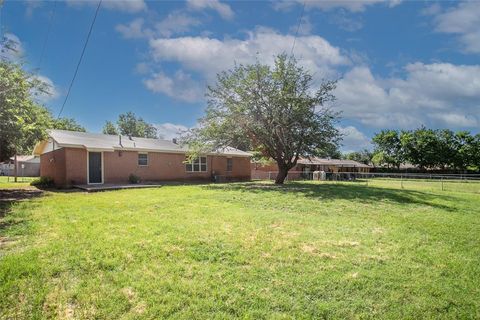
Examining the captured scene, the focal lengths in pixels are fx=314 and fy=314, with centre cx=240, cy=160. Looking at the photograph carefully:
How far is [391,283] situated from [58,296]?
414cm

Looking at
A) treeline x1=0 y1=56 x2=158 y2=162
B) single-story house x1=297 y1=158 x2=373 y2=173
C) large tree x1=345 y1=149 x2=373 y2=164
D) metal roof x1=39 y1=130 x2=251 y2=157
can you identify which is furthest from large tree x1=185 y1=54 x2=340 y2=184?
large tree x1=345 y1=149 x2=373 y2=164

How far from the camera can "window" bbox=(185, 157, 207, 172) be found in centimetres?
2246

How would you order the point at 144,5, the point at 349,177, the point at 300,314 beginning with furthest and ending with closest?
1. the point at 349,177
2. the point at 144,5
3. the point at 300,314

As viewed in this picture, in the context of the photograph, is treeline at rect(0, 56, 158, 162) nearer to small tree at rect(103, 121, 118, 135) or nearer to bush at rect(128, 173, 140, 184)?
bush at rect(128, 173, 140, 184)

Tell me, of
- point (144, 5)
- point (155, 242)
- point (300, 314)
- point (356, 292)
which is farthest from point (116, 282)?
point (144, 5)

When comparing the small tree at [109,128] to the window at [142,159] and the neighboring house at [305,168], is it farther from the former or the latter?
the window at [142,159]

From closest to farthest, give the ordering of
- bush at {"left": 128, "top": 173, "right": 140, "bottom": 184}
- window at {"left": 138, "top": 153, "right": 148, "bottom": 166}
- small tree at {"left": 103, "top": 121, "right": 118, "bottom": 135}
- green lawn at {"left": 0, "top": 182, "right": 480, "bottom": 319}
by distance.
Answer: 1. green lawn at {"left": 0, "top": 182, "right": 480, "bottom": 319}
2. bush at {"left": 128, "top": 173, "right": 140, "bottom": 184}
3. window at {"left": 138, "top": 153, "right": 148, "bottom": 166}
4. small tree at {"left": 103, "top": 121, "right": 118, "bottom": 135}

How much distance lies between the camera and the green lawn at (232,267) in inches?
138

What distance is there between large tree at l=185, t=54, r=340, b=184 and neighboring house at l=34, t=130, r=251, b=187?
4.11 metres

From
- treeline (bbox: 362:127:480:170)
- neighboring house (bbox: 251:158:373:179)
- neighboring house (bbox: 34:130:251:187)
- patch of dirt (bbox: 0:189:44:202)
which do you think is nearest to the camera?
patch of dirt (bbox: 0:189:44:202)

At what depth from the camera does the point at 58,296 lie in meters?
Result: 3.57

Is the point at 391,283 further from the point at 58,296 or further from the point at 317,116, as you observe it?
the point at 317,116

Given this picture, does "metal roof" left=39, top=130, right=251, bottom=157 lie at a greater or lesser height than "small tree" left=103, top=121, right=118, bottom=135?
lesser

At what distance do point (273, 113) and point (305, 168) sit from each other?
32037mm
